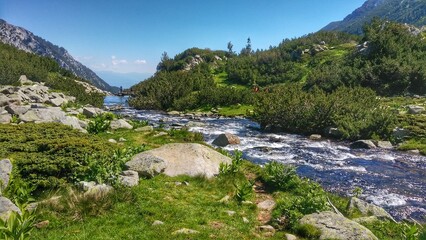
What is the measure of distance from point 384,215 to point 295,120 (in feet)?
86.9

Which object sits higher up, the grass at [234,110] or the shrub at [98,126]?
the shrub at [98,126]

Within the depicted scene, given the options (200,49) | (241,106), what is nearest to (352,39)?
(200,49)

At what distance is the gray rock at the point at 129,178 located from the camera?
13.7 meters

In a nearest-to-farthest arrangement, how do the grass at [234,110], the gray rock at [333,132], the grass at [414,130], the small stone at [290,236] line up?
the small stone at [290,236], the grass at [414,130], the gray rock at [333,132], the grass at [234,110]

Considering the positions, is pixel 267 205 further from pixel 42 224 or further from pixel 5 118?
pixel 5 118

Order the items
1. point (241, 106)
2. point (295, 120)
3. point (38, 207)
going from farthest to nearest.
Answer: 1. point (241, 106)
2. point (295, 120)
3. point (38, 207)

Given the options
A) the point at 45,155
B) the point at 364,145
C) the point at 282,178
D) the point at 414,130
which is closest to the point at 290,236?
the point at 282,178

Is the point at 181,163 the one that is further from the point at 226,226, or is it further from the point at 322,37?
the point at 322,37

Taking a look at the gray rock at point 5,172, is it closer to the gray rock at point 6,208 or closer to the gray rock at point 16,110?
the gray rock at point 6,208

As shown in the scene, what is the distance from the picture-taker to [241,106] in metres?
63.8

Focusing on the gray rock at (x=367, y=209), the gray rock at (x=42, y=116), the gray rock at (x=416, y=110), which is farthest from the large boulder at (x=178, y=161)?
the gray rock at (x=416, y=110)

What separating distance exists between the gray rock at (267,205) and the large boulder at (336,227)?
7.64ft

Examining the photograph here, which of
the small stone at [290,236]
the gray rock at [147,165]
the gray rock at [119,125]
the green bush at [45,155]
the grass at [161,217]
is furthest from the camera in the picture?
the gray rock at [119,125]

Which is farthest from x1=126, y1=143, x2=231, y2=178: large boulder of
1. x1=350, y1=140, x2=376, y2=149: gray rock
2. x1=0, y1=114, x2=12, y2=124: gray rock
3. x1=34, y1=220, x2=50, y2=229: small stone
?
x1=350, y1=140, x2=376, y2=149: gray rock
